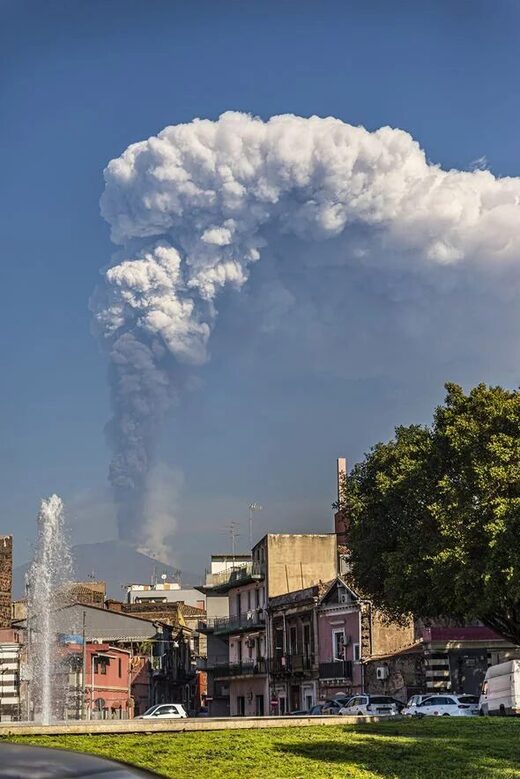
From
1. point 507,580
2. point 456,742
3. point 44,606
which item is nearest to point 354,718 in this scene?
point 456,742

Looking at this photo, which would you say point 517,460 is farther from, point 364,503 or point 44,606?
point 44,606

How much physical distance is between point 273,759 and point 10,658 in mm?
39718

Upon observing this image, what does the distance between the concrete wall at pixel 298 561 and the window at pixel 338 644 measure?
12.8m

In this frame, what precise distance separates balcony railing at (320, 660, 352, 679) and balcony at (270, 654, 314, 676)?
7.91 ft

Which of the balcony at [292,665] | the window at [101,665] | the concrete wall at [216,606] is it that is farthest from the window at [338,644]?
the concrete wall at [216,606]

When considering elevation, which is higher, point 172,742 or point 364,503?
point 364,503

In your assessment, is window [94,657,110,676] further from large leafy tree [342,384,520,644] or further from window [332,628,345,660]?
large leafy tree [342,384,520,644]

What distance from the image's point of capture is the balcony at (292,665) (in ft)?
238

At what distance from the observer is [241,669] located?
8506cm

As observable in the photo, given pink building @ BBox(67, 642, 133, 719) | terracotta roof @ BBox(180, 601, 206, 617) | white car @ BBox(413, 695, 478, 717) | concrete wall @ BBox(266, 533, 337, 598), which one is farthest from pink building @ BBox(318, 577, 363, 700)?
terracotta roof @ BBox(180, 601, 206, 617)

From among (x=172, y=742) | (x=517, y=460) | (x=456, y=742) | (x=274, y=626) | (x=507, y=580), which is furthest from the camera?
(x=274, y=626)

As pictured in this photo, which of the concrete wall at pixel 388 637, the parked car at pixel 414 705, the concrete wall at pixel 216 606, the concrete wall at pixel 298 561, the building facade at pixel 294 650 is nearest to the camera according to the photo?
the parked car at pixel 414 705

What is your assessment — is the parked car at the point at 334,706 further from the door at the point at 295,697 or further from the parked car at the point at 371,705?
the door at the point at 295,697

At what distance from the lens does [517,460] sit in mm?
42562
